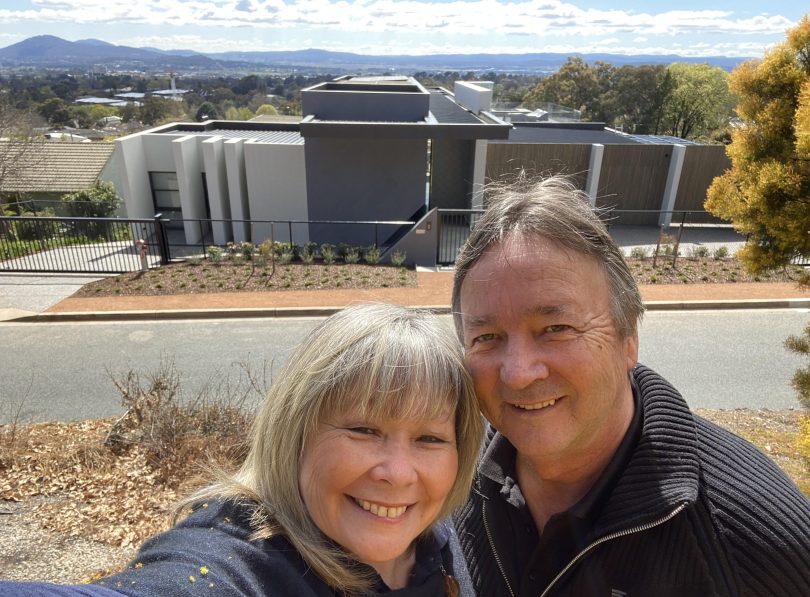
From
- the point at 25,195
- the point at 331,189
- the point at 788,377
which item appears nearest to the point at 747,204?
the point at 788,377

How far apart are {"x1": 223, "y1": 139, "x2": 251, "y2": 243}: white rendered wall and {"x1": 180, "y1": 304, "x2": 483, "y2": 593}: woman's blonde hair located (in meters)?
19.0

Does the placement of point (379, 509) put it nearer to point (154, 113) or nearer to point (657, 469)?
point (657, 469)

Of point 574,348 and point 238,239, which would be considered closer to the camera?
point 574,348

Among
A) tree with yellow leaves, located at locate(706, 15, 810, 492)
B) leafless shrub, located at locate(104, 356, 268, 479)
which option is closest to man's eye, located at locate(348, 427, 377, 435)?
tree with yellow leaves, located at locate(706, 15, 810, 492)

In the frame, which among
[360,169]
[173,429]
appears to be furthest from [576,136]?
[173,429]

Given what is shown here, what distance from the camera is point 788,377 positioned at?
25.4 feet

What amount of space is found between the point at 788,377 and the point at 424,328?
8.43 meters

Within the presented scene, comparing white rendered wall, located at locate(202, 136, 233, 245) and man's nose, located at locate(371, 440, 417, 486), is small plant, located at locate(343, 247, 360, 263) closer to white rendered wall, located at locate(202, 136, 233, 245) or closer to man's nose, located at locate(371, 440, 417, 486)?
white rendered wall, located at locate(202, 136, 233, 245)

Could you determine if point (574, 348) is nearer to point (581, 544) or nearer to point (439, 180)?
point (581, 544)

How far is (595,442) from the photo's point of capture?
1.77 metres

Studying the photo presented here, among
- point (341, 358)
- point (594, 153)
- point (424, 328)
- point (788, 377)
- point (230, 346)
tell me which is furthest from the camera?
point (594, 153)

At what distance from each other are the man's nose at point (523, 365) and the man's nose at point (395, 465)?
39 cm

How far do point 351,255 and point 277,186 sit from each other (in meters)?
6.92

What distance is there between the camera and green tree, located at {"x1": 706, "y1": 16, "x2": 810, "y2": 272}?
3.96m
